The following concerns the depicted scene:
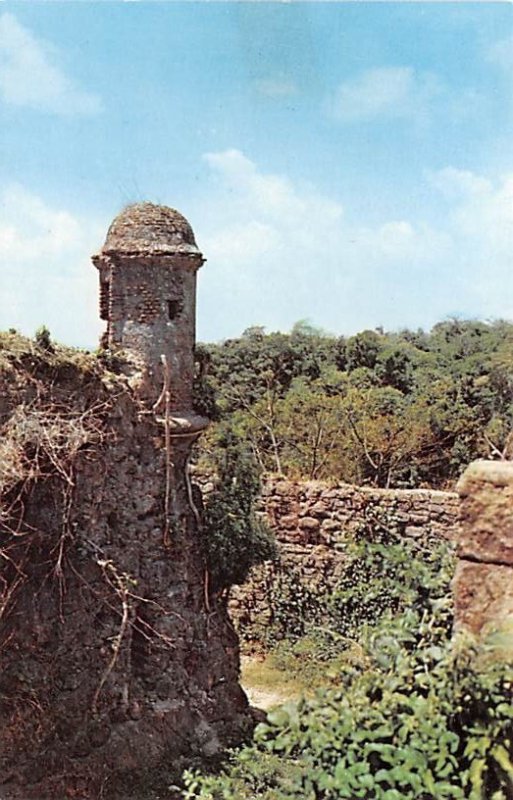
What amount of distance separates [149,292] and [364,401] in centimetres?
1440

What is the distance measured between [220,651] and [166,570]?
143 cm

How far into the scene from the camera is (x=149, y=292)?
33.9ft

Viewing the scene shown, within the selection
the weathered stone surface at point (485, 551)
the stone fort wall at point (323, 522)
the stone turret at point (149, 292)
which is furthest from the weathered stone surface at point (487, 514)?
the stone fort wall at point (323, 522)

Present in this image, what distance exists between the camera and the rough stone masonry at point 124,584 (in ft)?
29.0

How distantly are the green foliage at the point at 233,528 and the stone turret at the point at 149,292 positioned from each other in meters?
1.37

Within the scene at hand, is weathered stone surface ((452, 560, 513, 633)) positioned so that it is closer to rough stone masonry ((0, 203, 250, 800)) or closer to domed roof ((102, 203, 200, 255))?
rough stone masonry ((0, 203, 250, 800))

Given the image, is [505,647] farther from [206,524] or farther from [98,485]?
[206,524]

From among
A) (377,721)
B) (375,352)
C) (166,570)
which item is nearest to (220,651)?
(166,570)

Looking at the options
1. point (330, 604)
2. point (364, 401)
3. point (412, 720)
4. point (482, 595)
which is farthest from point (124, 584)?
point (364, 401)

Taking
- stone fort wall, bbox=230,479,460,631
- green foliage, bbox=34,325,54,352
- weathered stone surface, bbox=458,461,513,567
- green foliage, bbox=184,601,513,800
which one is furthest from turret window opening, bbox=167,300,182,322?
weathered stone surface, bbox=458,461,513,567

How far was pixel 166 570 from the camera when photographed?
10328mm

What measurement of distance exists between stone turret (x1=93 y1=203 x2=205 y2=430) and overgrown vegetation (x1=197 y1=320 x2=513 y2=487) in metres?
0.82

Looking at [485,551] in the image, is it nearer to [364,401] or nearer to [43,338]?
[43,338]

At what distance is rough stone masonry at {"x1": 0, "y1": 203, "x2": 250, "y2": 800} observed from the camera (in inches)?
348
